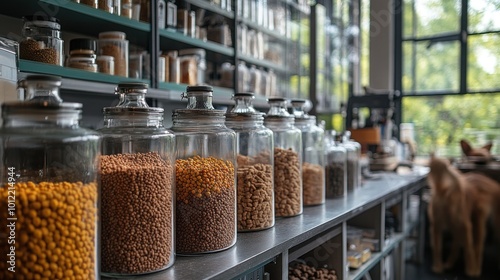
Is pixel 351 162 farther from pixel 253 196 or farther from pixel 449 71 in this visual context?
pixel 449 71

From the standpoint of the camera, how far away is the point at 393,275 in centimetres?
238

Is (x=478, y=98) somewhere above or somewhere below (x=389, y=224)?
above

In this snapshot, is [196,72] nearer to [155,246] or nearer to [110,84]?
[110,84]

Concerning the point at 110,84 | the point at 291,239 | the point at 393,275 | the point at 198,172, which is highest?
the point at 110,84

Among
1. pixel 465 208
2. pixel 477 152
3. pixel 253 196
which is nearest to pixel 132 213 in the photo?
pixel 253 196

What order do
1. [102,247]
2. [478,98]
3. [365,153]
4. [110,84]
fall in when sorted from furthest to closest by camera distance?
[478,98], [365,153], [110,84], [102,247]

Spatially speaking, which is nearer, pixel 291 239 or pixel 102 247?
pixel 102 247

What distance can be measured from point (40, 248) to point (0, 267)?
0.06 meters

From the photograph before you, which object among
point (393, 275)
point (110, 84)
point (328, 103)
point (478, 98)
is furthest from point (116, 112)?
point (478, 98)

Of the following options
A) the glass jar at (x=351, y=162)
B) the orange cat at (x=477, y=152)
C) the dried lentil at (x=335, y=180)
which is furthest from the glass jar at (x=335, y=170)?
the orange cat at (x=477, y=152)

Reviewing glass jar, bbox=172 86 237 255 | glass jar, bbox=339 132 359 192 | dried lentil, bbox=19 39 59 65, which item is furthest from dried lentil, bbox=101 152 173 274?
glass jar, bbox=339 132 359 192

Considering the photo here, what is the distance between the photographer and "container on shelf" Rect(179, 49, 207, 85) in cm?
229

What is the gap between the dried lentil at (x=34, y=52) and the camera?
141cm

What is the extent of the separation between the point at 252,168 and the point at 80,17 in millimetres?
1096
